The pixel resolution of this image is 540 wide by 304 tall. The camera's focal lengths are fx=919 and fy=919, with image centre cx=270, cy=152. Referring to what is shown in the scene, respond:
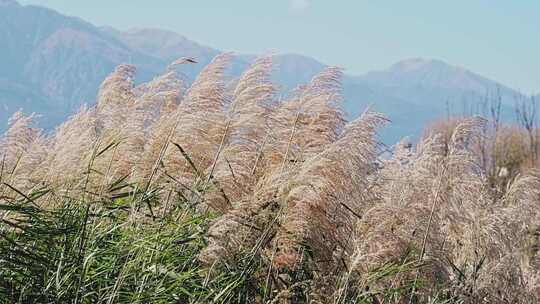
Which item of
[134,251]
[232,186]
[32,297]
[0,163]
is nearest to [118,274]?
[134,251]

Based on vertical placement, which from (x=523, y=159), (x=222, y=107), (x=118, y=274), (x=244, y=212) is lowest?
(x=523, y=159)

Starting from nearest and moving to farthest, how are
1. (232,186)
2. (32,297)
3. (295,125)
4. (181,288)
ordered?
1. (32,297)
2. (181,288)
3. (232,186)
4. (295,125)

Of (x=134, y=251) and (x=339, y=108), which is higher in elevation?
(x=339, y=108)

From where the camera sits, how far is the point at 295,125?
5.24m

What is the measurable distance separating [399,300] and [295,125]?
1.19 metres

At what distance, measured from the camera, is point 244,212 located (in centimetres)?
454

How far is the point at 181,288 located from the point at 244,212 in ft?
1.75

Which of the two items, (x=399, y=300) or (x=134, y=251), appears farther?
(x=399, y=300)

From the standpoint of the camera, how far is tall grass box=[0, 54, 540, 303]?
4.25 metres

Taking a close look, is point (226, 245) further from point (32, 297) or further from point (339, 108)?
point (339, 108)

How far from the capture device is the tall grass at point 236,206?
14.0ft

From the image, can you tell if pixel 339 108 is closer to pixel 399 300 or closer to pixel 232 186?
pixel 232 186

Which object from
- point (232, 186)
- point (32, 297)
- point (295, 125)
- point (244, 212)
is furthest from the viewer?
point (295, 125)

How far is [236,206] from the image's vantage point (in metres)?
→ 4.58
